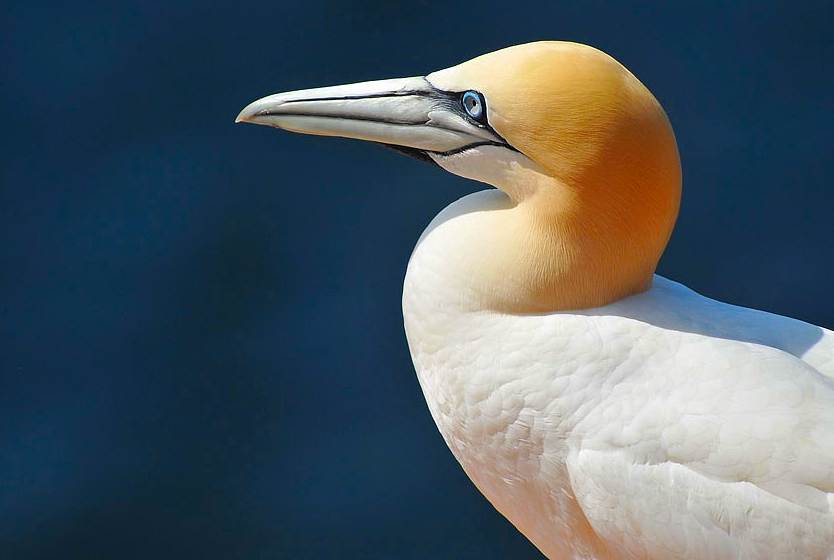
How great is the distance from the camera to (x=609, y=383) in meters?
3.88

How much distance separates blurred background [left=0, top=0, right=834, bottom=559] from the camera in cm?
596

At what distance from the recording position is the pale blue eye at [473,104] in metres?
3.86

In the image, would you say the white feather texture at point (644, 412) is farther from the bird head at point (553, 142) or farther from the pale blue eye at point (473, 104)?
the pale blue eye at point (473, 104)

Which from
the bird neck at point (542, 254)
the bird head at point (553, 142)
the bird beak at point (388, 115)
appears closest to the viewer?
the bird head at point (553, 142)

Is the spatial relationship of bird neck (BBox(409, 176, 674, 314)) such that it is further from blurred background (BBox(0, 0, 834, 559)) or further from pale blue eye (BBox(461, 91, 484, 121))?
blurred background (BBox(0, 0, 834, 559))

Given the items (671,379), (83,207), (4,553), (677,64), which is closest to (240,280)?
(83,207)

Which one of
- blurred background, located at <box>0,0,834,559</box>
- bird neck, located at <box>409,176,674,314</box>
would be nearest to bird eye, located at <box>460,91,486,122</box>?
bird neck, located at <box>409,176,674,314</box>

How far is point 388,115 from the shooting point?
405cm

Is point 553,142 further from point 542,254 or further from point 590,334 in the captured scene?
point 590,334

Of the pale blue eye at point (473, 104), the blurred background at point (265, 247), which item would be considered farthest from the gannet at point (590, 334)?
the blurred background at point (265, 247)

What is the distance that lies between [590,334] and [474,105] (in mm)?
735

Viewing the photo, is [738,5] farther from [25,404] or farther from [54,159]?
[25,404]

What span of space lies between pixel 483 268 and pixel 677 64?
13.0 ft

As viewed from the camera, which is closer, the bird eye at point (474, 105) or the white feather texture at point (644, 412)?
the white feather texture at point (644, 412)
